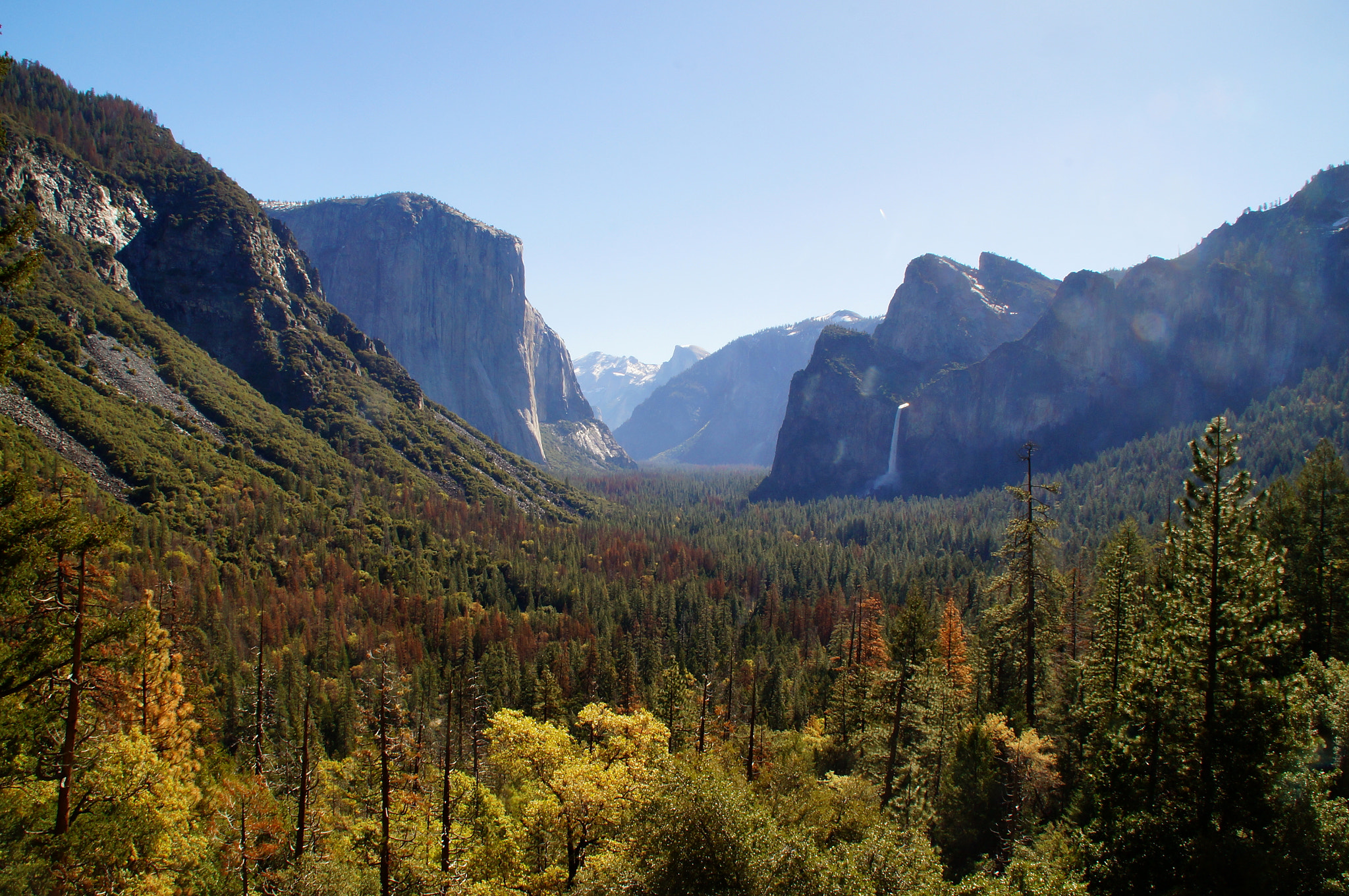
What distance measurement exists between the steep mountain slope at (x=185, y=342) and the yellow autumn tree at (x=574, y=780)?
93444 mm

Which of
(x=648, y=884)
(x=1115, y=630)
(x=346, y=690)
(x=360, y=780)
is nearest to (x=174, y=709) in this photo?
(x=360, y=780)

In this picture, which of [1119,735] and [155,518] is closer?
[1119,735]

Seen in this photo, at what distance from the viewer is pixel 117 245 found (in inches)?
5699

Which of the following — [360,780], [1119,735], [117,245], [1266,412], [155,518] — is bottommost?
[360,780]

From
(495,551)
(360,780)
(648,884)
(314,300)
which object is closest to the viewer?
(648,884)

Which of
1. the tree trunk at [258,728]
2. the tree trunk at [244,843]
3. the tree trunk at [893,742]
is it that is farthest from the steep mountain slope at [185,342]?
the tree trunk at [893,742]

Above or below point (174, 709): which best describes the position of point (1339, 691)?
above

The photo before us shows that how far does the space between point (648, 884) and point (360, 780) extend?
45.5ft

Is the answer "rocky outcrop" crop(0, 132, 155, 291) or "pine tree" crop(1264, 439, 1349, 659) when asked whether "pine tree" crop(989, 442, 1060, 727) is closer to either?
"pine tree" crop(1264, 439, 1349, 659)

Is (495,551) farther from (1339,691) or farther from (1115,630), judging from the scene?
(1339,691)

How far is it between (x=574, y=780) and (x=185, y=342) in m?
163

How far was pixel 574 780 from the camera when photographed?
23500 mm

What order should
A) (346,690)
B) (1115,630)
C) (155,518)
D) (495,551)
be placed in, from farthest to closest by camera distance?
1. (495,551)
2. (155,518)
3. (346,690)
4. (1115,630)

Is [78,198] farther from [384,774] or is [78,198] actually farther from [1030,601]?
[1030,601]
